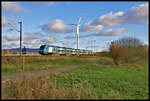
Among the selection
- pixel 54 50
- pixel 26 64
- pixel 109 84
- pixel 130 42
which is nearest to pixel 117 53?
pixel 130 42

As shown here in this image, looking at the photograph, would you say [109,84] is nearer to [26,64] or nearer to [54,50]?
[26,64]

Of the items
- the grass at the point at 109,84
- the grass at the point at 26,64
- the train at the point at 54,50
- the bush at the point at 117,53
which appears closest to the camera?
the grass at the point at 109,84

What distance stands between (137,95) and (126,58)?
49.3ft

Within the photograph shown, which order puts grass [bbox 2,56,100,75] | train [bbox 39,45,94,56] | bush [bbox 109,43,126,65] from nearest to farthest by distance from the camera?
grass [bbox 2,56,100,75] → bush [bbox 109,43,126,65] → train [bbox 39,45,94,56]

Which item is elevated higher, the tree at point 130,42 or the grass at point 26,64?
the tree at point 130,42

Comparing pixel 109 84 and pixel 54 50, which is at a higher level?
pixel 54 50

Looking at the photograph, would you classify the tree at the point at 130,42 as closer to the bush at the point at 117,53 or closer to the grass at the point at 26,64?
the bush at the point at 117,53

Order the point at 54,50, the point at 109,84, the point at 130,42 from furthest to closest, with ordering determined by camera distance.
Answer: the point at 54,50, the point at 130,42, the point at 109,84

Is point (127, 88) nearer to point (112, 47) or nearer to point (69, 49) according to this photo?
point (112, 47)

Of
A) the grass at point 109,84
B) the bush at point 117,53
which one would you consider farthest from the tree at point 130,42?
the grass at point 109,84

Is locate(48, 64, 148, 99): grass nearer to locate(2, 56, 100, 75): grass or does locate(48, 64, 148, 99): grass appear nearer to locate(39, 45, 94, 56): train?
locate(2, 56, 100, 75): grass

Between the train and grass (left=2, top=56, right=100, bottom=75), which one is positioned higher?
the train

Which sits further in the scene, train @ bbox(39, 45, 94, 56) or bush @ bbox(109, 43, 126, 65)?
train @ bbox(39, 45, 94, 56)

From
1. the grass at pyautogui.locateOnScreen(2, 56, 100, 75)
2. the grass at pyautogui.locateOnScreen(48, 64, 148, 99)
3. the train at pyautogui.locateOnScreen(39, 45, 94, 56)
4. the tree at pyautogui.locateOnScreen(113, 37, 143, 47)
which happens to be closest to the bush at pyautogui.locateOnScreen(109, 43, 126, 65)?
the tree at pyautogui.locateOnScreen(113, 37, 143, 47)
